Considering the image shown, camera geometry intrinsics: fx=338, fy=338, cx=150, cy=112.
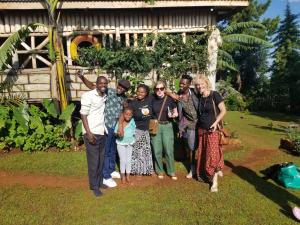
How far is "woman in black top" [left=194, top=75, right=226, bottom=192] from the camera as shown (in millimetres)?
6301

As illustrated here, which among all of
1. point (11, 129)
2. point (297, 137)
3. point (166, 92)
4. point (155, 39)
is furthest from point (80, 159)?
point (297, 137)

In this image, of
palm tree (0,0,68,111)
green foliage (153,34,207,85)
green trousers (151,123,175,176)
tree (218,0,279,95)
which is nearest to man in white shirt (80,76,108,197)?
green trousers (151,123,175,176)

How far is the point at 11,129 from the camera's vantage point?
8.85 metres

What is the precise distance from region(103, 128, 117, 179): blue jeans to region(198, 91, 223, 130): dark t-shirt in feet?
5.96

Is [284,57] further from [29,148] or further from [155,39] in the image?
[29,148]

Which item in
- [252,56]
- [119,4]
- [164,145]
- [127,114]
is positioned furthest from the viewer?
[252,56]

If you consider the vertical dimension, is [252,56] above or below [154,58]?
above

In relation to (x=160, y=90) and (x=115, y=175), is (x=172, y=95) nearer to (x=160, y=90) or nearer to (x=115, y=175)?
(x=160, y=90)

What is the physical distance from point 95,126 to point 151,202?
5.66 feet

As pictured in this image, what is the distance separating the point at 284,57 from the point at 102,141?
1859 centimetres

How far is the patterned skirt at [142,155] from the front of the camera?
6.96m

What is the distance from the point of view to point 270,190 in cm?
673

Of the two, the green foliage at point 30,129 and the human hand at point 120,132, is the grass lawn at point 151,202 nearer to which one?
the green foliage at point 30,129

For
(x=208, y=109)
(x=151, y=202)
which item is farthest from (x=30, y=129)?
(x=208, y=109)
